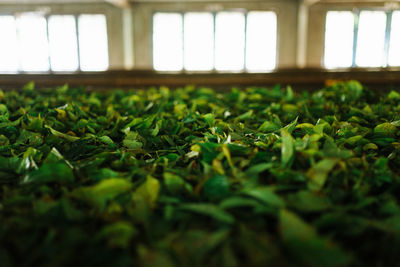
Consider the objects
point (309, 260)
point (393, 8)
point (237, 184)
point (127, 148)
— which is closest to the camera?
point (309, 260)

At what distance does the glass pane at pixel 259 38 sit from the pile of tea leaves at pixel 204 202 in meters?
10.2

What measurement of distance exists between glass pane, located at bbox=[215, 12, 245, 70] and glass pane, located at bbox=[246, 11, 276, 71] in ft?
0.77

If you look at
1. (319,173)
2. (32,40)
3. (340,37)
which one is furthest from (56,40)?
(319,173)

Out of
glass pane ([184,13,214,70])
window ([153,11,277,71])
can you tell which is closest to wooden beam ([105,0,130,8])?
window ([153,11,277,71])

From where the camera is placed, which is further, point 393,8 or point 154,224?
point 393,8

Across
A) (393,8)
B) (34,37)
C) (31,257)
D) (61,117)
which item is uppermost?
(393,8)

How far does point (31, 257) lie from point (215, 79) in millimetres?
2407

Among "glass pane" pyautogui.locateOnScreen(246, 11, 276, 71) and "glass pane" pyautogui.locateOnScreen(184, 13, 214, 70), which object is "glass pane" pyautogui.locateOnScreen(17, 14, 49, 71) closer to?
"glass pane" pyautogui.locateOnScreen(184, 13, 214, 70)

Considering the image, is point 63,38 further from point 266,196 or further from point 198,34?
point 266,196

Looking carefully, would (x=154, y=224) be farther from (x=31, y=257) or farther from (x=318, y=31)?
(x=318, y=31)

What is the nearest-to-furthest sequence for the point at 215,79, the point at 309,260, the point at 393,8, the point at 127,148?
1. the point at 309,260
2. the point at 127,148
3. the point at 215,79
4. the point at 393,8

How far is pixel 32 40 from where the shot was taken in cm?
1067

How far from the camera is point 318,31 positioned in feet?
34.7

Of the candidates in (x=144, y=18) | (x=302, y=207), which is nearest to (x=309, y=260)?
(x=302, y=207)
